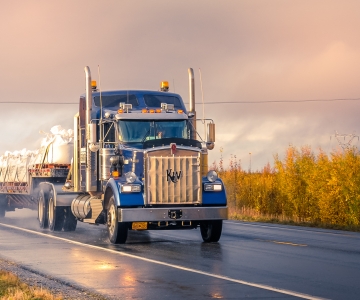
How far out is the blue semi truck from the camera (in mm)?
18719

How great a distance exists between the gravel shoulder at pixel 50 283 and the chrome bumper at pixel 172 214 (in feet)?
12.0

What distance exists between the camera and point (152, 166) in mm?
18844

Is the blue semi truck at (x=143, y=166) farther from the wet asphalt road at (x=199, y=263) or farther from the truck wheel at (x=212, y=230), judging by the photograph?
the wet asphalt road at (x=199, y=263)

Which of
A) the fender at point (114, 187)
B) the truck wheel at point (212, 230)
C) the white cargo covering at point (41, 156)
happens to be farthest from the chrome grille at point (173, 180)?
the white cargo covering at point (41, 156)

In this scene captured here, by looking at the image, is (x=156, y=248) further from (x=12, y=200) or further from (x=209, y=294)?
(x=12, y=200)

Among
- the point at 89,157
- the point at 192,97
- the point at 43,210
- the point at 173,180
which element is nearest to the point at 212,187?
the point at 173,180

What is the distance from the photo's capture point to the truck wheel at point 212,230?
1965 cm

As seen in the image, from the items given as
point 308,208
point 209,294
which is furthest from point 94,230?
point 209,294

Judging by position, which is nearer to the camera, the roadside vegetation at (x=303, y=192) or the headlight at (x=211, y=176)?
the headlight at (x=211, y=176)

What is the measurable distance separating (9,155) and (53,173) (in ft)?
24.8

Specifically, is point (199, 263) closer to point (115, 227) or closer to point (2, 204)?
point (115, 227)

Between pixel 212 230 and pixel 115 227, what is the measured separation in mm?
2361

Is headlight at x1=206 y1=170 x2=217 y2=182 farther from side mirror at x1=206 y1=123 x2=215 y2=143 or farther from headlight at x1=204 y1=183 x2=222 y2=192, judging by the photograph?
side mirror at x1=206 y1=123 x2=215 y2=143

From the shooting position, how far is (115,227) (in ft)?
62.7
